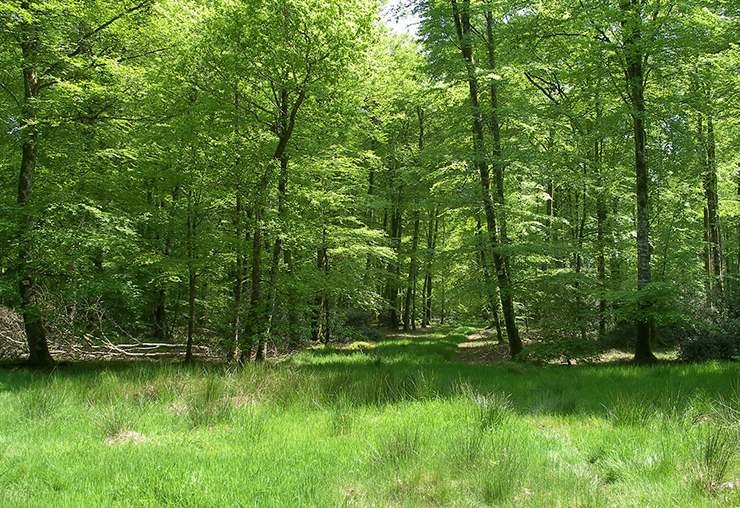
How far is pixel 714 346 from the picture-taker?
8.66 metres

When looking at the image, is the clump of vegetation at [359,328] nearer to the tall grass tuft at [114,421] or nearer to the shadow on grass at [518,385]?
the shadow on grass at [518,385]

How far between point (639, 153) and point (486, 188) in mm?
3681

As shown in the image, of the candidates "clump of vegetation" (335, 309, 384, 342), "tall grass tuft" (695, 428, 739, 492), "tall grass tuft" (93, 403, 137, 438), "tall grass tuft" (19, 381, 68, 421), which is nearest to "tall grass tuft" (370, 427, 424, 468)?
"tall grass tuft" (695, 428, 739, 492)

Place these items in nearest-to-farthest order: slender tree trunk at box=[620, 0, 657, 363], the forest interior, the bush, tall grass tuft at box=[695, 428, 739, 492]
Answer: tall grass tuft at box=[695, 428, 739, 492] → the forest interior → the bush → slender tree trunk at box=[620, 0, 657, 363]

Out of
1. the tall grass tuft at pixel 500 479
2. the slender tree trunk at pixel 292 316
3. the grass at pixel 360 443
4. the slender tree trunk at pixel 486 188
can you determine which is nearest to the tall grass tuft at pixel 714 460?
the grass at pixel 360 443

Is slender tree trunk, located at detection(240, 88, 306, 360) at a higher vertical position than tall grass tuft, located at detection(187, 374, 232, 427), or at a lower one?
higher

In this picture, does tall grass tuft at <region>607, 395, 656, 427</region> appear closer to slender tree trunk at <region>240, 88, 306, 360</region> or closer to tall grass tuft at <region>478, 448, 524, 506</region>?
tall grass tuft at <region>478, 448, 524, 506</region>

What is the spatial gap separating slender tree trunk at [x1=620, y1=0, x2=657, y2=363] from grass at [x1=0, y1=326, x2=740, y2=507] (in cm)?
233

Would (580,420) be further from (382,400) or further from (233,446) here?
(233,446)

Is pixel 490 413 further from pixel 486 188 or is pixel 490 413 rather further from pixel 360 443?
pixel 486 188

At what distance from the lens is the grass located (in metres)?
3.04

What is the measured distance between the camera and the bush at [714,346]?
339 inches

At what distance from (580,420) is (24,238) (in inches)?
425

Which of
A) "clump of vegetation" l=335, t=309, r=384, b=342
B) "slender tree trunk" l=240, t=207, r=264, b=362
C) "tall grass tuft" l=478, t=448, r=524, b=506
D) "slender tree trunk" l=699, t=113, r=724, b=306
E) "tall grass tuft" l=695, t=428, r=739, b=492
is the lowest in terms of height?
"clump of vegetation" l=335, t=309, r=384, b=342
